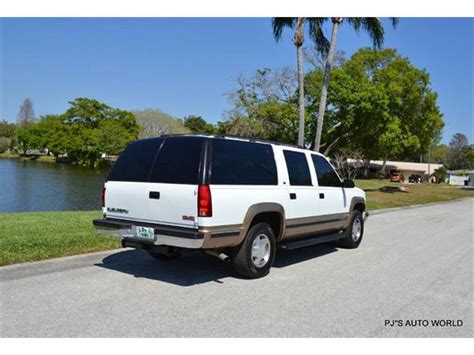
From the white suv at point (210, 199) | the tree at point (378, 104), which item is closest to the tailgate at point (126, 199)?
the white suv at point (210, 199)

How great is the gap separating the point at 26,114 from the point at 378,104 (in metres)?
121

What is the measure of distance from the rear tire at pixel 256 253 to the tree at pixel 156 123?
6384cm

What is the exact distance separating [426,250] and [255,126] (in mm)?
25755

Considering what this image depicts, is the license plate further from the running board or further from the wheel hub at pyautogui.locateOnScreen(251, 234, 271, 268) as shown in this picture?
the running board

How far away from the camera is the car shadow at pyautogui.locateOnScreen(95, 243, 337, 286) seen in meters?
6.22

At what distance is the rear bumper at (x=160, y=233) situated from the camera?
17.6ft

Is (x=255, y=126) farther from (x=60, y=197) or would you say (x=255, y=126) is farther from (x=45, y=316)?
(x=45, y=316)

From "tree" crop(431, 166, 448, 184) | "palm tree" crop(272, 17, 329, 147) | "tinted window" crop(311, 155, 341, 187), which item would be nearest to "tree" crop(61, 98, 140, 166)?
"tree" crop(431, 166, 448, 184)

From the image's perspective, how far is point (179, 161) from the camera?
5.78 m

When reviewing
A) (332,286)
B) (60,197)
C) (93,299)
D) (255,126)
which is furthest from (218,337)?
(255,126)

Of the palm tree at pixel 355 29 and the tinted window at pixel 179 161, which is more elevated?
the palm tree at pixel 355 29

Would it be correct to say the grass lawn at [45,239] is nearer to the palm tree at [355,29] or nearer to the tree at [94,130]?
the palm tree at [355,29]

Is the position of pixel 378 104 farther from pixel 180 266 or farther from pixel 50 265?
pixel 50 265

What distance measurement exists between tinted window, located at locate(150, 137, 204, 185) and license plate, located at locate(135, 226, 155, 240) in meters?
0.66
